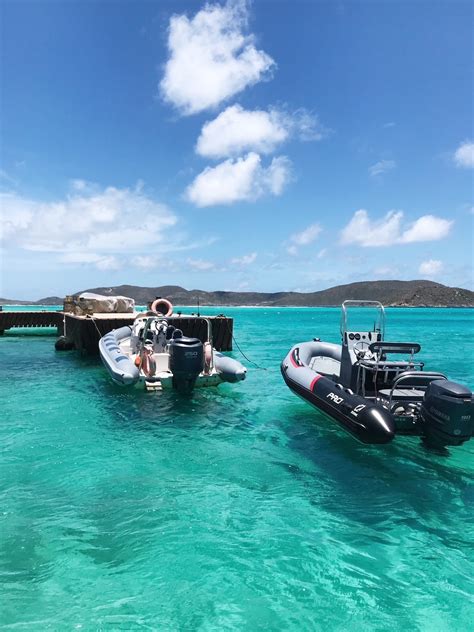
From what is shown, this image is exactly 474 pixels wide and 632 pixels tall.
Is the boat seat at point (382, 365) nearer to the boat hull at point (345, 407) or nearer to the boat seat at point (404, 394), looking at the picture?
the boat seat at point (404, 394)

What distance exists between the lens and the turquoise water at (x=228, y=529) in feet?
12.7

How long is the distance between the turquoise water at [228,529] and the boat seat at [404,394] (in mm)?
974

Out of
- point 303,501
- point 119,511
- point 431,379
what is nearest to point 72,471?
point 119,511

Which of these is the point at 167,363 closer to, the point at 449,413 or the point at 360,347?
the point at 360,347

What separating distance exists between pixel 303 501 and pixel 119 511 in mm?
2341

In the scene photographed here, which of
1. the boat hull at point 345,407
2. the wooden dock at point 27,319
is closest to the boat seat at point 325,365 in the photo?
the boat hull at point 345,407

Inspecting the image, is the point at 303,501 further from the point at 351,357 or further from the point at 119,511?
the point at 351,357

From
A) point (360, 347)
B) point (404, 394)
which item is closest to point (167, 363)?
point (360, 347)

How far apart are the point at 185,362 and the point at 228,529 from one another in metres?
5.48

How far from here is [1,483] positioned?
20.4 ft

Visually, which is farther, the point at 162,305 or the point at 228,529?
the point at 162,305

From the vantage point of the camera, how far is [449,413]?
6074mm

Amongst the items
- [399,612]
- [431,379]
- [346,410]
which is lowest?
[399,612]

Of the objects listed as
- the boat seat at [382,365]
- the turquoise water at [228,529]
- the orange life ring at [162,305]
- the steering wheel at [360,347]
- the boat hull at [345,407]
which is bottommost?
the turquoise water at [228,529]
